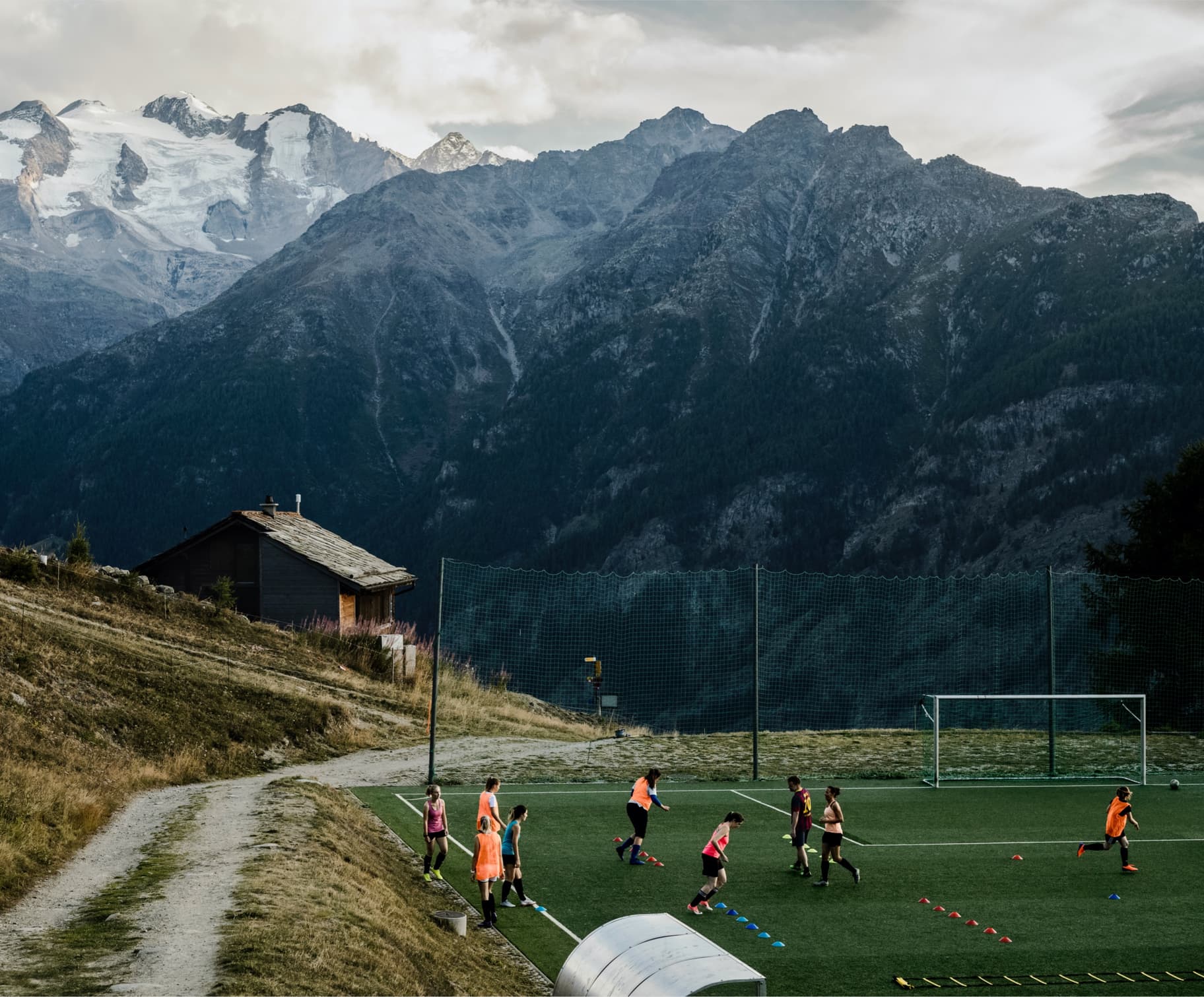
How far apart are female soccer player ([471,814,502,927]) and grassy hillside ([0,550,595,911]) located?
5.78 m

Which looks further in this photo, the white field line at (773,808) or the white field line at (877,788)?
the white field line at (877,788)

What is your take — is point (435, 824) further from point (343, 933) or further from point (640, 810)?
point (343, 933)

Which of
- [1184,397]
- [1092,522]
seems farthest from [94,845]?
[1184,397]

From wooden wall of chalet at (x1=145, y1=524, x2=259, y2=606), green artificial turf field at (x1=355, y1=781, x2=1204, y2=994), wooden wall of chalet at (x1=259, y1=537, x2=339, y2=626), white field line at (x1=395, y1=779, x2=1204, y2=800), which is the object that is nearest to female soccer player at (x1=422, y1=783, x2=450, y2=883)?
green artificial turf field at (x1=355, y1=781, x2=1204, y2=994)

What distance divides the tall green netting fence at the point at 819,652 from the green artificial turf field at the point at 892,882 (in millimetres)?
14965

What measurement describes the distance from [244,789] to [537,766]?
26.9ft

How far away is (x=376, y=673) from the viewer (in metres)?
45.5

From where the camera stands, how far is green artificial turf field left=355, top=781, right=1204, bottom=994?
1511 cm

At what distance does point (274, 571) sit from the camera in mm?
53906

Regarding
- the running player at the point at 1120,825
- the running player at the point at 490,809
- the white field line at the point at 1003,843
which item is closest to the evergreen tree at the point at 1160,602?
the white field line at the point at 1003,843

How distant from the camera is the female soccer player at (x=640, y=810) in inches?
798

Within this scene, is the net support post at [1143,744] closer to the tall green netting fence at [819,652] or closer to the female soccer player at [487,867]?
the tall green netting fence at [819,652]

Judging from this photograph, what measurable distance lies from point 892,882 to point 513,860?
6.28 metres

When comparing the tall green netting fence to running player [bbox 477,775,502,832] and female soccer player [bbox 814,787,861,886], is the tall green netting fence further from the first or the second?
running player [bbox 477,775,502,832]
